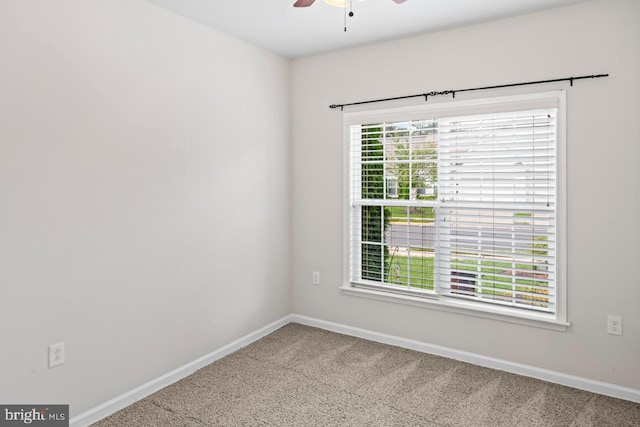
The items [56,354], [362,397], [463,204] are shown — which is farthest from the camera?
[463,204]

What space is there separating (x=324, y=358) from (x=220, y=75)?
2287 mm

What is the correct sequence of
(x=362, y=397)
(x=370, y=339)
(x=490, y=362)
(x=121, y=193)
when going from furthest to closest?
(x=370, y=339) < (x=490, y=362) < (x=362, y=397) < (x=121, y=193)

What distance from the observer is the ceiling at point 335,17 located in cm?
265

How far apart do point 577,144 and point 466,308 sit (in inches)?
53.2

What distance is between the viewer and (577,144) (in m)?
2.68

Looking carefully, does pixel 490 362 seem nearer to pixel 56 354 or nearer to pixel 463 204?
pixel 463 204

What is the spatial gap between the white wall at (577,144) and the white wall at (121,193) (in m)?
1.16

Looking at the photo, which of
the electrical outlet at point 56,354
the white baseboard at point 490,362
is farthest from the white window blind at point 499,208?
the electrical outlet at point 56,354

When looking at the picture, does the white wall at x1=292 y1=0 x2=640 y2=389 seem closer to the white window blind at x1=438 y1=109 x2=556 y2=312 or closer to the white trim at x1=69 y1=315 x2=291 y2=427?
the white window blind at x1=438 y1=109 x2=556 y2=312

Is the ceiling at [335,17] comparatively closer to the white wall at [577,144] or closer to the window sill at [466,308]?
the white wall at [577,144]

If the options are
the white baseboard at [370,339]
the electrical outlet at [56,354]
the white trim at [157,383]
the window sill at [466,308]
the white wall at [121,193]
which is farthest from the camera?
the window sill at [466,308]

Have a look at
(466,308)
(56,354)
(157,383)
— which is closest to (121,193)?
(56,354)

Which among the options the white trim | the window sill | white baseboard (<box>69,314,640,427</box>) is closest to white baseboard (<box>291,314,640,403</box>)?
white baseboard (<box>69,314,640,427</box>)

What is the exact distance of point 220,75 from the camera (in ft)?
10.3
